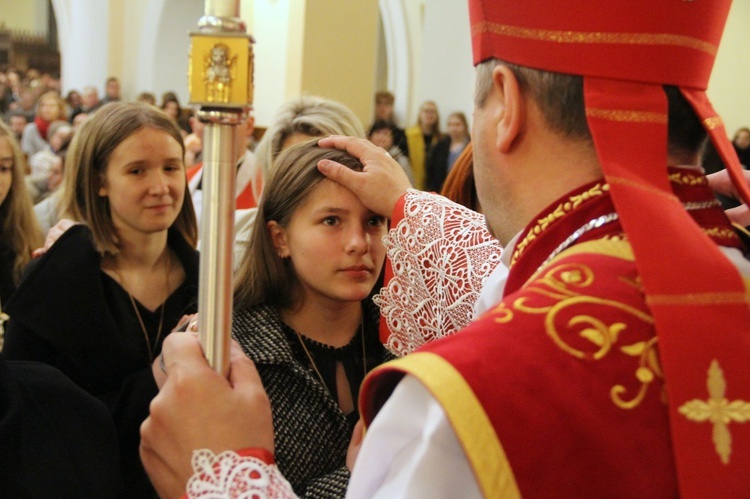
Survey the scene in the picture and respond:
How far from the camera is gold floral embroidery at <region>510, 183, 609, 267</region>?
3.57ft

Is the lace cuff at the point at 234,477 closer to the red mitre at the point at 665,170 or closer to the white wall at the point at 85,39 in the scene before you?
the red mitre at the point at 665,170

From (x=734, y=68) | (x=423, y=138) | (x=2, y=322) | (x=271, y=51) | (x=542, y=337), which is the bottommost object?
(x=2, y=322)

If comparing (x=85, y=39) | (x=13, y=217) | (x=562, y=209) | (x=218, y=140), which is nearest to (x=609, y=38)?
(x=562, y=209)

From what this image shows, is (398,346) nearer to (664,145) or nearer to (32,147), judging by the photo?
(664,145)

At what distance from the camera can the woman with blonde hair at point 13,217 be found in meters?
3.19

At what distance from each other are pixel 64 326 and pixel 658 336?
6.35 ft

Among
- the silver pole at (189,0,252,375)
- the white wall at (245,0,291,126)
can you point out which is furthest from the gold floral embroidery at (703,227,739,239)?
the white wall at (245,0,291,126)

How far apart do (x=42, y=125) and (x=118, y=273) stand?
7012 mm

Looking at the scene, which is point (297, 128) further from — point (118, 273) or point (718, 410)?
point (718, 410)

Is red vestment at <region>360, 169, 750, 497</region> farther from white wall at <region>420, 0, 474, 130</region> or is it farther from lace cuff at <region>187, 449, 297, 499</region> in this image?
white wall at <region>420, 0, 474, 130</region>

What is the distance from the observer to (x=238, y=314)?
2049 millimetres

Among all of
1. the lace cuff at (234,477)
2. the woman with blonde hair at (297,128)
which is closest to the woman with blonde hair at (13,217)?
the woman with blonde hair at (297,128)

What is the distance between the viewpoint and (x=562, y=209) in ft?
3.63

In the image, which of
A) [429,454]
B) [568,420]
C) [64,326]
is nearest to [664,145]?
[568,420]
